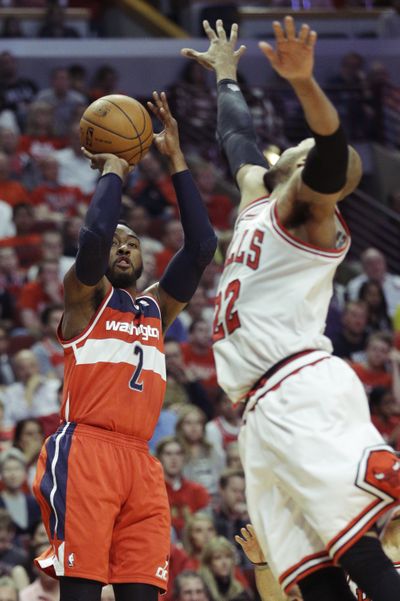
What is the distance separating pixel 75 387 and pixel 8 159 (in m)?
7.59

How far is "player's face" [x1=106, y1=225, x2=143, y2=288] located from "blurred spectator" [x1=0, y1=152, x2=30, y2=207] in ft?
22.4

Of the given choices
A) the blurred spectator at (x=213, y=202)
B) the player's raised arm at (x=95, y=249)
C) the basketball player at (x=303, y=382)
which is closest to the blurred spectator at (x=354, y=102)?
the blurred spectator at (x=213, y=202)

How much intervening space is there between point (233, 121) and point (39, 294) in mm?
5891

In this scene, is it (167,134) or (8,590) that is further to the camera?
(8,590)

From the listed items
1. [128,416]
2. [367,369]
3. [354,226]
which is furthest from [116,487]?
[354,226]

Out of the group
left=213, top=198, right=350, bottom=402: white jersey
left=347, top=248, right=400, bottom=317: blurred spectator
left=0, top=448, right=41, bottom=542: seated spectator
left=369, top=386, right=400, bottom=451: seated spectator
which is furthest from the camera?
left=347, top=248, right=400, bottom=317: blurred spectator

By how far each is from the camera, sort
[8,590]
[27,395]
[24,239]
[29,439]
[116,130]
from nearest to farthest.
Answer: [116,130]
[8,590]
[29,439]
[27,395]
[24,239]

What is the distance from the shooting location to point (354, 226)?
47.7 ft

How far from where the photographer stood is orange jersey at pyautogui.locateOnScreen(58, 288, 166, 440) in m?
5.18

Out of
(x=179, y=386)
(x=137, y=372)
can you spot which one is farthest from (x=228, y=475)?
(x=137, y=372)

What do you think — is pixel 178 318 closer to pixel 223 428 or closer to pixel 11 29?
pixel 223 428

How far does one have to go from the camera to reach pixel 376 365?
1109 centimetres

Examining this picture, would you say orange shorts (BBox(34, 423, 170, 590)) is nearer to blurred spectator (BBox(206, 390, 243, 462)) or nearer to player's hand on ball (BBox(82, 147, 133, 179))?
player's hand on ball (BBox(82, 147, 133, 179))

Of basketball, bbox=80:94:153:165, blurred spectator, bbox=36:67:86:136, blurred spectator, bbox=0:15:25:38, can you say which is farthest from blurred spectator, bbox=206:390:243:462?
blurred spectator, bbox=0:15:25:38
